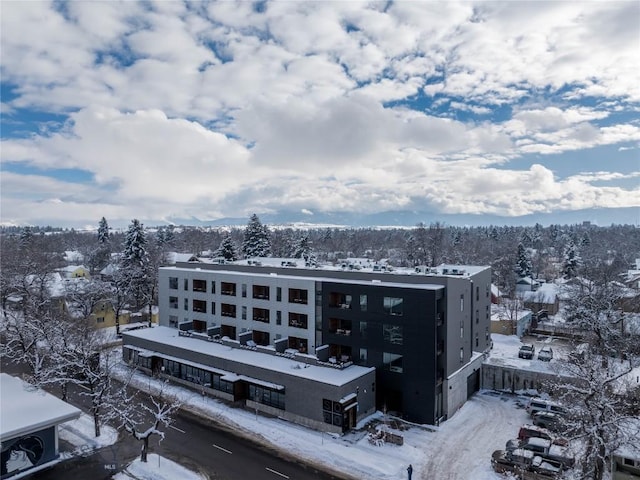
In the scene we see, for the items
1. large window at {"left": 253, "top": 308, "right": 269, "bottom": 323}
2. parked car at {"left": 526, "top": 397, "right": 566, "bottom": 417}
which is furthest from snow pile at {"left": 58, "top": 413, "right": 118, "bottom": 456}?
parked car at {"left": 526, "top": 397, "right": 566, "bottom": 417}

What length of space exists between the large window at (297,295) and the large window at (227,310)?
806 centimetres

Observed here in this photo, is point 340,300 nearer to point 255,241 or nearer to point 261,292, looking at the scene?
point 261,292

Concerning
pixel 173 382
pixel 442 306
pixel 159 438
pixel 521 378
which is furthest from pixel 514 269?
pixel 159 438

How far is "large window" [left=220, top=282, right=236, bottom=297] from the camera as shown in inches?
1749

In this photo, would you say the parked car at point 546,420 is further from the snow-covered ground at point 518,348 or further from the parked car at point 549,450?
the snow-covered ground at point 518,348

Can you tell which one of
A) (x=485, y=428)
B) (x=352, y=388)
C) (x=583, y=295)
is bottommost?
(x=485, y=428)

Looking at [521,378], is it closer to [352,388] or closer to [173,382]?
[352,388]

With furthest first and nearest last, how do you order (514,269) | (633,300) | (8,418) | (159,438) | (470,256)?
(470,256) → (514,269) → (633,300) → (159,438) → (8,418)

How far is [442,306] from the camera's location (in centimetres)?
3406

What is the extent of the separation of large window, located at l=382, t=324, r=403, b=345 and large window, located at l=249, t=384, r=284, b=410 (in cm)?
970

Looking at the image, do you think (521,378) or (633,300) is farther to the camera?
(633,300)

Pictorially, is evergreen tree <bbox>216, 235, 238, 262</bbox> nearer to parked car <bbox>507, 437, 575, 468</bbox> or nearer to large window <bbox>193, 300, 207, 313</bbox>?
large window <bbox>193, 300, 207, 313</bbox>

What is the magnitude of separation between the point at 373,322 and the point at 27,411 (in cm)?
2509

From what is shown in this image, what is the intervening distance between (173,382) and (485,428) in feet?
94.8
